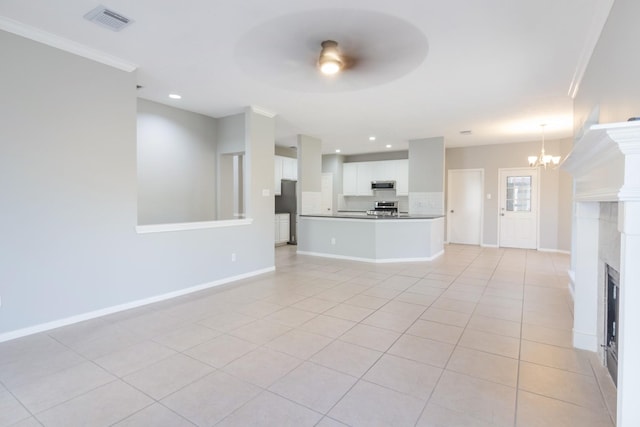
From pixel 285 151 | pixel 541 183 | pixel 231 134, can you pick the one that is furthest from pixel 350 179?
pixel 231 134

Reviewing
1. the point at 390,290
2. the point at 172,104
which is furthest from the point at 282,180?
the point at 390,290

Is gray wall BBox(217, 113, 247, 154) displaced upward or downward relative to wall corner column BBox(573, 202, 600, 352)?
upward

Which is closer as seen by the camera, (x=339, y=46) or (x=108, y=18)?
(x=108, y=18)

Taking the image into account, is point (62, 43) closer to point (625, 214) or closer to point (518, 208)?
point (625, 214)

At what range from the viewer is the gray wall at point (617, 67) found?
1.72 metres

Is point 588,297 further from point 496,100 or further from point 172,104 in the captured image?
point 172,104

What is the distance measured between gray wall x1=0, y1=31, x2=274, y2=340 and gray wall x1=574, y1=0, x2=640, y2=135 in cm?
417

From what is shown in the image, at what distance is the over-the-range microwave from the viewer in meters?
9.39

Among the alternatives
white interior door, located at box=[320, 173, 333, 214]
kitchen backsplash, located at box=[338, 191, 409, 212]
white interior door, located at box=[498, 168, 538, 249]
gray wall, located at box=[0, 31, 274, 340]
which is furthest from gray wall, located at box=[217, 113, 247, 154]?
white interior door, located at box=[498, 168, 538, 249]

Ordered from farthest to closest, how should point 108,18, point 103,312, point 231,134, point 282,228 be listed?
point 282,228
point 231,134
point 103,312
point 108,18

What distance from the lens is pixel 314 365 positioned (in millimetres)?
2375

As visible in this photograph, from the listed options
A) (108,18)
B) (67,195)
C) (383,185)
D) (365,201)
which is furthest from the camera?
(365,201)

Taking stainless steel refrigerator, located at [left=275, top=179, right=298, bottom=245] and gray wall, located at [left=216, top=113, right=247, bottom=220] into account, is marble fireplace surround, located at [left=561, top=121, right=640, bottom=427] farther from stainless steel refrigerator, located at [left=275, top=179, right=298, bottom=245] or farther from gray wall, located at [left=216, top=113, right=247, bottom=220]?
stainless steel refrigerator, located at [left=275, top=179, right=298, bottom=245]

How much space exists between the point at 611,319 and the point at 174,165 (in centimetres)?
548
